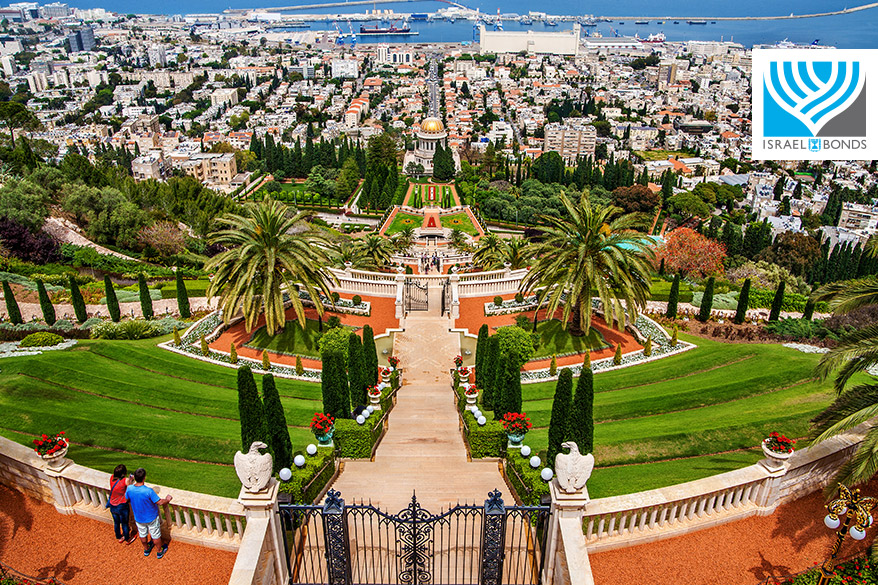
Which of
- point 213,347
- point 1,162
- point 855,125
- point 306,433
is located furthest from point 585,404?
point 1,162

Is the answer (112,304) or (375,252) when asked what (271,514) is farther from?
(375,252)

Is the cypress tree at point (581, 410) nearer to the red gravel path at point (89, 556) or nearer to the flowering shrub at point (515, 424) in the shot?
the flowering shrub at point (515, 424)

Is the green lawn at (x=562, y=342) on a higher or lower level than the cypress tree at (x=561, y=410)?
lower

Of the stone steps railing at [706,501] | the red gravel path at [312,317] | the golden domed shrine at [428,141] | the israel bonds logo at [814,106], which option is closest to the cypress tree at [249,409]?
the stone steps railing at [706,501]

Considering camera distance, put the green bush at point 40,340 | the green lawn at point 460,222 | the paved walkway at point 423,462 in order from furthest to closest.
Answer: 1. the green lawn at point 460,222
2. the green bush at point 40,340
3. the paved walkway at point 423,462

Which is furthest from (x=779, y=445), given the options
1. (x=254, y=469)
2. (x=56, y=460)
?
(x=56, y=460)

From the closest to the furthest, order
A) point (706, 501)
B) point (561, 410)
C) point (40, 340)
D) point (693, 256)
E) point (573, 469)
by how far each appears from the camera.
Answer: point (573, 469)
point (706, 501)
point (561, 410)
point (40, 340)
point (693, 256)

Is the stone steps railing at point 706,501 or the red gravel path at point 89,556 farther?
the stone steps railing at point 706,501
